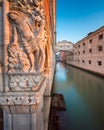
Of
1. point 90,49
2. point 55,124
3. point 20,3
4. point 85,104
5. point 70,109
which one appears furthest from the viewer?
point 90,49

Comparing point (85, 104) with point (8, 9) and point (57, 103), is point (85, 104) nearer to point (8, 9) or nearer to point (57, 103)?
point (57, 103)

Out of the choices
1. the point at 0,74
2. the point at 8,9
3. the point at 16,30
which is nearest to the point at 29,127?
the point at 0,74

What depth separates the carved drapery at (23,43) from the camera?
1.90 metres

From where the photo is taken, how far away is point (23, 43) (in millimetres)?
1915

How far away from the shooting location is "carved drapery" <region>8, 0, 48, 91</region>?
1903 mm

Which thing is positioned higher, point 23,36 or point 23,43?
point 23,36

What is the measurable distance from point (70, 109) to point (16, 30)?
5447mm

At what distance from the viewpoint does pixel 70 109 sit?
6043mm

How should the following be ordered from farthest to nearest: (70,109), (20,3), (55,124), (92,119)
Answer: (70,109)
(92,119)
(55,124)
(20,3)

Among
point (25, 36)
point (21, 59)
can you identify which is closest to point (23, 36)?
point (25, 36)

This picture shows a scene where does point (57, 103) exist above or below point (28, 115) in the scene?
below

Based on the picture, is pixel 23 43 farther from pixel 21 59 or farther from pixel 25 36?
pixel 21 59

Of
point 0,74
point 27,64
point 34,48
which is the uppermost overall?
point 34,48

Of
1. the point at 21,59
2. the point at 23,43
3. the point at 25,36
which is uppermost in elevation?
the point at 25,36
